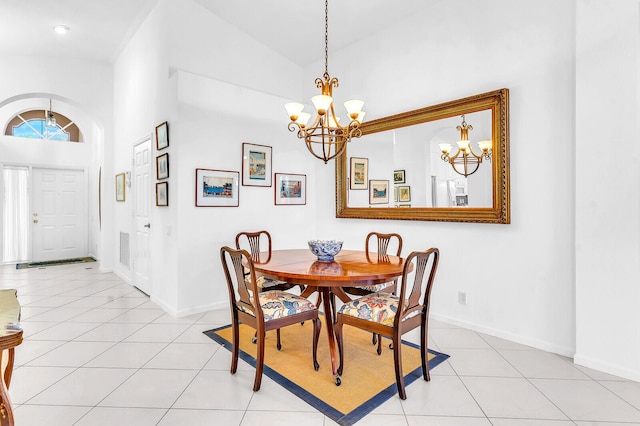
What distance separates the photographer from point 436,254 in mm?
2111

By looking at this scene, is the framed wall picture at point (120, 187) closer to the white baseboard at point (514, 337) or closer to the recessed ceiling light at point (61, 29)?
the recessed ceiling light at point (61, 29)

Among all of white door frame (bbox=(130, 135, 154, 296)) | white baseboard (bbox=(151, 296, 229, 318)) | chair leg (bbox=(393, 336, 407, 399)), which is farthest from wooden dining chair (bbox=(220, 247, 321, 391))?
white door frame (bbox=(130, 135, 154, 296))

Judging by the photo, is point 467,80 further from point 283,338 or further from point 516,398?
point 283,338

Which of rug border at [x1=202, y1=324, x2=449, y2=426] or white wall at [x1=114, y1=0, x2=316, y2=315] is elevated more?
white wall at [x1=114, y1=0, x2=316, y2=315]

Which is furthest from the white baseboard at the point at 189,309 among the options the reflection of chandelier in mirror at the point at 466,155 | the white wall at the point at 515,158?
the reflection of chandelier in mirror at the point at 466,155

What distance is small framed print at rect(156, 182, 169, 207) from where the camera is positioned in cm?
374

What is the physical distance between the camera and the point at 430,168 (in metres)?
3.47

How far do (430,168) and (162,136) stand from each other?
118 inches

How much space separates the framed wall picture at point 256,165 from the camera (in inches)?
161

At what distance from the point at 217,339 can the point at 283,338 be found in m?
0.58

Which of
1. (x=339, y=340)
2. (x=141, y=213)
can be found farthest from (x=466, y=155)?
(x=141, y=213)

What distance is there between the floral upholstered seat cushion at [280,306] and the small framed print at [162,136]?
7.59ft

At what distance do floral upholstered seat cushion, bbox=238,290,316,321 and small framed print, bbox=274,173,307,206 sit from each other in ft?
7.28

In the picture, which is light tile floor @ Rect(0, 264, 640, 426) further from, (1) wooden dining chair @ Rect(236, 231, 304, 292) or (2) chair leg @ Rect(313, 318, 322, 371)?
(1) wooden dining chair @ Rect(236, 231, 304, 292)
